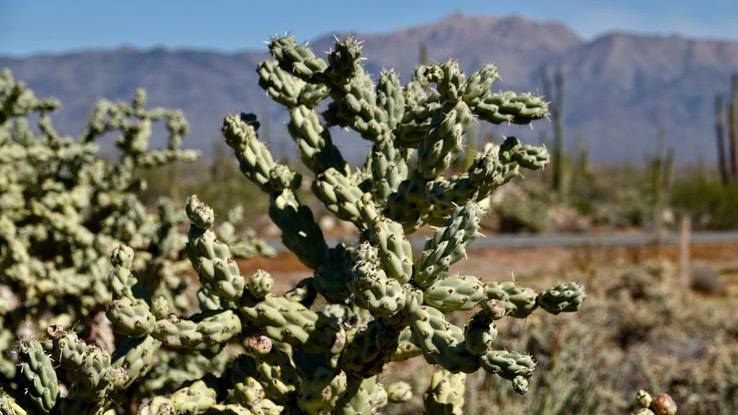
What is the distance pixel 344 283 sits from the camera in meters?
3.38

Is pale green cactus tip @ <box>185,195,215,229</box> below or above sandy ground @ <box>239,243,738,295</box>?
above

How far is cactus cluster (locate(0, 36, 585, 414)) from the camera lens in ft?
8.96

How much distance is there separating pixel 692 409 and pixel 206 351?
4.58 meters

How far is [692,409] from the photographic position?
251 inches

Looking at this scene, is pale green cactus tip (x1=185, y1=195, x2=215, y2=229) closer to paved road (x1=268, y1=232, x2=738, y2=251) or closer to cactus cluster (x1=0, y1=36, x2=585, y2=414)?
cactus cluster (x1=0, y1=36, x2=585, y2=414)

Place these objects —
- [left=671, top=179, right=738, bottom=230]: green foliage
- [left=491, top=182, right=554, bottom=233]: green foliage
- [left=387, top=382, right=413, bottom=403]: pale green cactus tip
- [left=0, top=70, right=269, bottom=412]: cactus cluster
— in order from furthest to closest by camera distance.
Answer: [left=671, top=179, right=738, bottom=230]: green foliage → [left=491, top=182, right=554, bottom=233]: green foliage → [left=0, top=70, right=269, bottom=412]: cactus cluster → [left=387, top=382, right=413, bottom=403]: pale green cactus tip

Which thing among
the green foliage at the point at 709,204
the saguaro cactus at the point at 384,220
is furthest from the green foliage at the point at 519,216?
the saguaro cactus at the point at 384,220

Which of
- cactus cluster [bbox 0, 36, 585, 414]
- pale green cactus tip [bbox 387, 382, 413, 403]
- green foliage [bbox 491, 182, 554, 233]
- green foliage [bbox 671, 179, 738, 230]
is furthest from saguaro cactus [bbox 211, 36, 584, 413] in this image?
green foliage [bbox 671, 179, 738, 230]

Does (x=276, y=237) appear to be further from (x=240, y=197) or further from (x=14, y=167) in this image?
(x=14, y=167)

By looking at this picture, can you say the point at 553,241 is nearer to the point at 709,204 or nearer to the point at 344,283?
the point at 709,204

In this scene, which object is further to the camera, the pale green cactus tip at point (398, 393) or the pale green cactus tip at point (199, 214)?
the pale green cactus tip at point (398, 393)

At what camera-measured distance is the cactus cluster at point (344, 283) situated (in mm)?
2730

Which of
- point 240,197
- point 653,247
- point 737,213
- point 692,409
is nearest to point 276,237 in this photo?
point 240,197

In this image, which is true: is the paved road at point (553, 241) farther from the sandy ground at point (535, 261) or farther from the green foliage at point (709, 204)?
the green foliage at point (709, 204)
